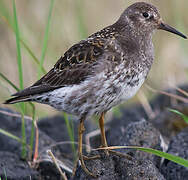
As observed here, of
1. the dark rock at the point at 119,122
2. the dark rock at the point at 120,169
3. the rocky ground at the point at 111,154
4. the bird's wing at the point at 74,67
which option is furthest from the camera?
the dark rock at the point at 119,122

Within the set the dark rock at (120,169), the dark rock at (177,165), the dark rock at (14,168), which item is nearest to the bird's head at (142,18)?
the dark rock at (177,165)

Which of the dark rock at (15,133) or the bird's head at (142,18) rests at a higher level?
the bird's head at (142,18)

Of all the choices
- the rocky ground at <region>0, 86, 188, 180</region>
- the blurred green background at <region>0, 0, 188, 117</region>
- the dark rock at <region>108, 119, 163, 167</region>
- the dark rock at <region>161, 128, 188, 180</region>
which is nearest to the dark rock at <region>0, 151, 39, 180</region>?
the rocky ground at <region>0, 86, 188, 180</region>

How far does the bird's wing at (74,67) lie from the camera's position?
5184 millimetres

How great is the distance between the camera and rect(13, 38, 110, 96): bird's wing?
17.0ft

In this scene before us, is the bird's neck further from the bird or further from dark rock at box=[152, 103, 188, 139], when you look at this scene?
dark rock at box=[152, 103, 188, 139]

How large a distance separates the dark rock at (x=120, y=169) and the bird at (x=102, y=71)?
0.62 ft

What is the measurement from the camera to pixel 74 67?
208 inches

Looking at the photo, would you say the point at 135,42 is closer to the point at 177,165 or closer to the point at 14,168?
the point at 177,165

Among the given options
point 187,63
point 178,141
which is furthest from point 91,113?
point 187,63

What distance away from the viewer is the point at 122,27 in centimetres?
Answer: 555

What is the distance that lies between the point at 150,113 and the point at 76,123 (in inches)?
49.6

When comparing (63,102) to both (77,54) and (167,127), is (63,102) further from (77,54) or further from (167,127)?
(167,127)

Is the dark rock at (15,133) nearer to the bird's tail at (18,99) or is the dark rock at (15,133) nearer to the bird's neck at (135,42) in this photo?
the bird's tail at (18,99)
